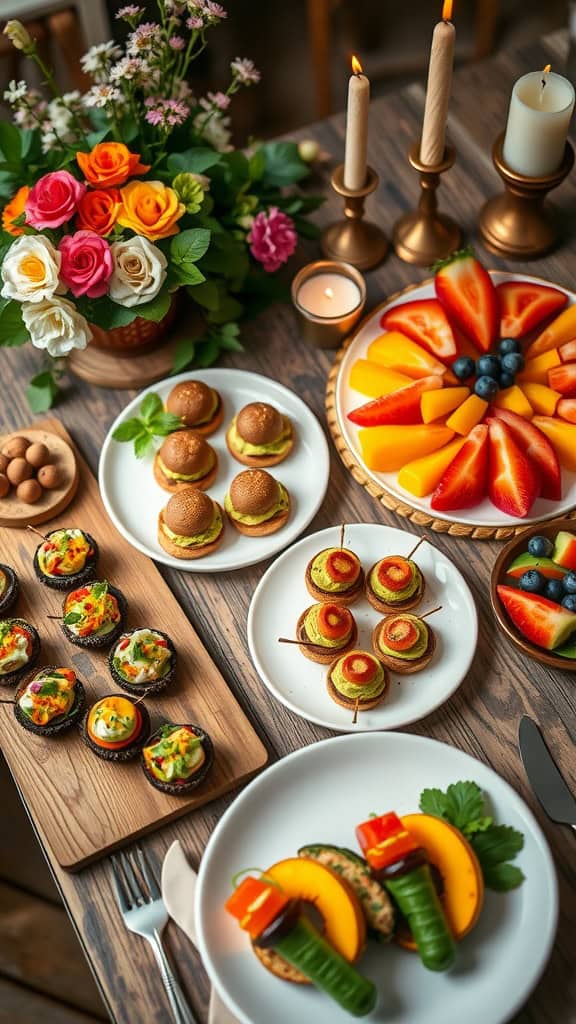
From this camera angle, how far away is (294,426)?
5.38 feet

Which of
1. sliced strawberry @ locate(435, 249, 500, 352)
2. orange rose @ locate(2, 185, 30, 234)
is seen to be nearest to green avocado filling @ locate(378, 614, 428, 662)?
sliced strawberry @ locate(435, 249, 500, 352)

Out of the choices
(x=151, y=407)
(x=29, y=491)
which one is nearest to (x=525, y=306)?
(x=151, y=407)

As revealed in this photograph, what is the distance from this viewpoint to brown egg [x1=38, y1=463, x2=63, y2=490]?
5.12 ft

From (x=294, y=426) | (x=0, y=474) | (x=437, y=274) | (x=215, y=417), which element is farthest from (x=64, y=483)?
(x=437, y=274)

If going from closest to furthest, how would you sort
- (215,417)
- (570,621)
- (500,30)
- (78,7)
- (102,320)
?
(570,621)
(102,320)
(215,417)
(78,7)
(500,30)

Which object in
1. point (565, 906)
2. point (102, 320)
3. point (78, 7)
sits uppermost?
point (78, 7)

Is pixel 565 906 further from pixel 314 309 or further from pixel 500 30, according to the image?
pixel 500 30

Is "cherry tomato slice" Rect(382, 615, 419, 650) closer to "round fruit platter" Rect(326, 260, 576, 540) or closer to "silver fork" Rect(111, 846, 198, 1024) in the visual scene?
"round fruit platter" Rect(326, 260, 576, 540)

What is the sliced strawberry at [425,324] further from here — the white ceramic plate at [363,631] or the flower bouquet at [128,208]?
the white ceramic plate at [363,631]

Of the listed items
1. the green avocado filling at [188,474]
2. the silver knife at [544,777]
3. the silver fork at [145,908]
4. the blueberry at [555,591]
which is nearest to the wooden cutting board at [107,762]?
the silver fork at [145,908]

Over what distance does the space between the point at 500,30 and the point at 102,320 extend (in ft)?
8.36

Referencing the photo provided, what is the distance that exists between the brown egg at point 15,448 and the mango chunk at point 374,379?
57cm

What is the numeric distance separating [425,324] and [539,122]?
1.25ft

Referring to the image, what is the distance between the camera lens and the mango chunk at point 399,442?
153 centimetres
